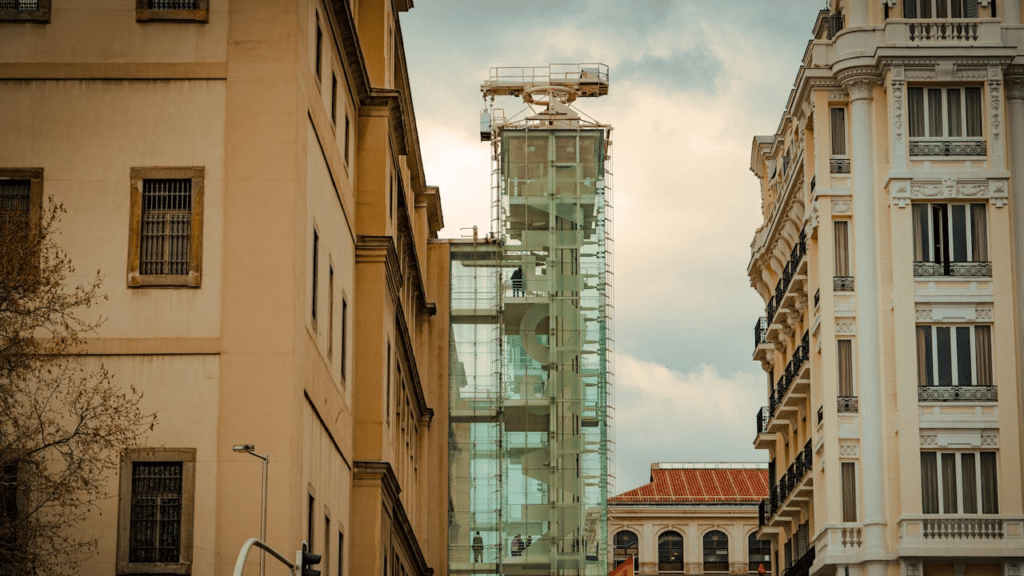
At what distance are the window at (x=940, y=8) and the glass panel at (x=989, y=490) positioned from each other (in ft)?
53.5

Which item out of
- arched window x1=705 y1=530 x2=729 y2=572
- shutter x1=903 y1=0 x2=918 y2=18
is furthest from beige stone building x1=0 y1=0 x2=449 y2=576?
arched window x1=705 y1=530 x2=729 y2=572

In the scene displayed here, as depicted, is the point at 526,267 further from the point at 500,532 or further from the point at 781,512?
the point at 781,512

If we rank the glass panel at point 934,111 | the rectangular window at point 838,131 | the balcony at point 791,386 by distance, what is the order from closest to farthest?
the glass panel at point 934,111 < the rectangular window at point 838,131 < the balcony at point 791,386

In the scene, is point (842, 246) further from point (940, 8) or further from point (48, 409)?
point (48, 409)

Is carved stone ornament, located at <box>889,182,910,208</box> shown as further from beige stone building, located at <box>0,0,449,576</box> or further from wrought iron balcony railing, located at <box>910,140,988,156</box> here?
beige stone building, located at <box>0,0,449,576</box>

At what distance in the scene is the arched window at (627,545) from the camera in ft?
445

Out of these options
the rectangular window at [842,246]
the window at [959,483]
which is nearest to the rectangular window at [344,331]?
the rectangular window at [842,246]

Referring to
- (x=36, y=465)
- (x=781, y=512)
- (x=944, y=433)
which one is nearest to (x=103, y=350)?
(x=36, y=465)

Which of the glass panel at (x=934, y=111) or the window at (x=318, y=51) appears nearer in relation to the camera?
the window at (x=318, y=51)

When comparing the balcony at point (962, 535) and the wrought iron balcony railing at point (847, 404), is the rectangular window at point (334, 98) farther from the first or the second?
the balcony at point (962, 535)

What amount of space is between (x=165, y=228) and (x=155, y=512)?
6.17 meters

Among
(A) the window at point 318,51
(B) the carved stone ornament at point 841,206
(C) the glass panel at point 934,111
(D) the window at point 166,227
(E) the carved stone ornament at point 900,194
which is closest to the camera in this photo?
(D) the window at point 166,227

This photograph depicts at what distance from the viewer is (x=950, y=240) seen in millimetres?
62531

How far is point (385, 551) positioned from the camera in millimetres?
54844
